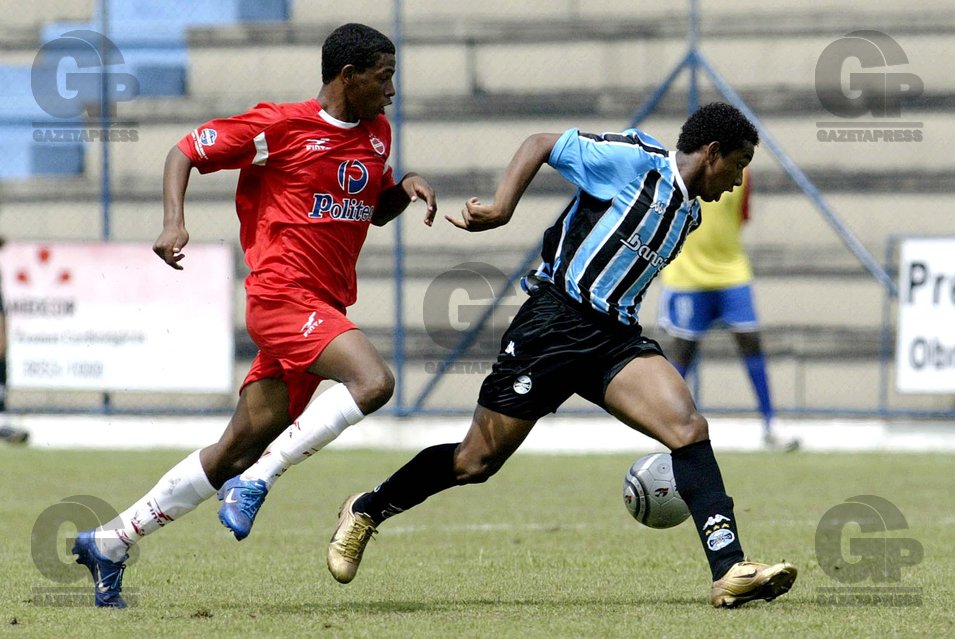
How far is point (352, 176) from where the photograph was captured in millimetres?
6309

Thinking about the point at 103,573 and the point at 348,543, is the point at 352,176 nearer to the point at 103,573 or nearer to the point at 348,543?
the point at 348,543

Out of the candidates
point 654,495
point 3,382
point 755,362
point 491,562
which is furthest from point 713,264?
point 654,495

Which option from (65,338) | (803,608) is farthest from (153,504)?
(65,338)

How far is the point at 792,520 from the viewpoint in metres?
8.88

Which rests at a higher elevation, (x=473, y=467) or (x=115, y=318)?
(x=473, y=467)

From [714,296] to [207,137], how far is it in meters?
7.26

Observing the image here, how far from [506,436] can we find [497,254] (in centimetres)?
946

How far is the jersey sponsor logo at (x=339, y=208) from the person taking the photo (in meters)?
6.25

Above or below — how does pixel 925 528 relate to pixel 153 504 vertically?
below

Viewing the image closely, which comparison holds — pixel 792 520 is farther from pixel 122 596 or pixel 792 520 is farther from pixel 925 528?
pixel 122 596

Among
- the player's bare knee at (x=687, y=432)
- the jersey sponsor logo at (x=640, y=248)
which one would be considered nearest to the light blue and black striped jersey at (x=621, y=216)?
the jersey sponsor logo at (x=640, y=248)

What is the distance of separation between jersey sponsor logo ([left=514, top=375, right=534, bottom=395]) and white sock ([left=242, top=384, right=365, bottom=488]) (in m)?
0.64

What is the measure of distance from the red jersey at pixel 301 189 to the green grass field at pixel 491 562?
1.28m

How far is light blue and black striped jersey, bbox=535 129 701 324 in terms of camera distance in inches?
239
